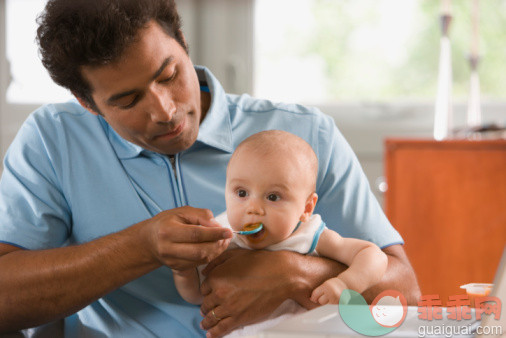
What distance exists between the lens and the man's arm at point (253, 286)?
1.10m

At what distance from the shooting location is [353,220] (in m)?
1.31

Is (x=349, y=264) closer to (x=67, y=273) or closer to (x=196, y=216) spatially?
(x=196, y=216)

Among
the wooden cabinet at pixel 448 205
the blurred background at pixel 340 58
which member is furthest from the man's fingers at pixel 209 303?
the blurred background at pixel 340 58

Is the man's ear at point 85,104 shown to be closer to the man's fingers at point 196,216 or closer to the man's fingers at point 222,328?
the man's fingers at point 196,216

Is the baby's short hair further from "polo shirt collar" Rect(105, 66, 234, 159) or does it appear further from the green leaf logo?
the green leaf logo

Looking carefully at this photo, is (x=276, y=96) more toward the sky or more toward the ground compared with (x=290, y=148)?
more toward the ground

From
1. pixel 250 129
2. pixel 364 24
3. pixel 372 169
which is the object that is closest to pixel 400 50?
pixel 364 24

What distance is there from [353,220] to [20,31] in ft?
6.53

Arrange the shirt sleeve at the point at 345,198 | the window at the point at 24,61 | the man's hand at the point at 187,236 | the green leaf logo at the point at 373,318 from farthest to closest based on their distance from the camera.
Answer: the window at the point at 24,61
the shirt sleeve at the point at 345,198
the man's hand at the point at 187,236
the green leaf logo at the point at 373,318

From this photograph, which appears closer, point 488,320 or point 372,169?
point 488,320

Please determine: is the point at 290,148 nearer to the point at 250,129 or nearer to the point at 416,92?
the point at 250,129

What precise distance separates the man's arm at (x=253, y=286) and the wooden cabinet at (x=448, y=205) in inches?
47.3

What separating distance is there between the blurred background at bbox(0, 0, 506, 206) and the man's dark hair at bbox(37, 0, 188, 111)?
150 centimetres

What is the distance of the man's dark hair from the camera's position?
3.74ft
